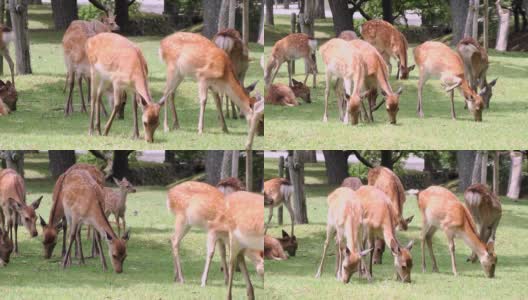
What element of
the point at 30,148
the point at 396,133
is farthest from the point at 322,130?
the point at 30,148

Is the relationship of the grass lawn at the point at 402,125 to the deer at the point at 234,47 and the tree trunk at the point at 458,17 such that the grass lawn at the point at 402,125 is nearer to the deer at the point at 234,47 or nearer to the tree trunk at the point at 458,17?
the deer at the point at 234,47

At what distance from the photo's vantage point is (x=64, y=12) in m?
23.0

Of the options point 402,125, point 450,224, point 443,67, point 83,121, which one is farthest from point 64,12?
point 450,224

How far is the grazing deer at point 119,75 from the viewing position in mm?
14648

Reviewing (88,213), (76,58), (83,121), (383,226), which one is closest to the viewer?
(383,226)

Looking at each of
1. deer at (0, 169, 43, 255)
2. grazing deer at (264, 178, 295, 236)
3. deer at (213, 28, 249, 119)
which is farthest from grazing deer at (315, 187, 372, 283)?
deer at (0, 169, 43, 255)

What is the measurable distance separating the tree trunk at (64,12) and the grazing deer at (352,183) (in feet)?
26.5

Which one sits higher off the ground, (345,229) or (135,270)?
(345,229)

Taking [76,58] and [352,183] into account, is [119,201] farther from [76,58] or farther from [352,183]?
[352,183]

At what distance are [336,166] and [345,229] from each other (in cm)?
213

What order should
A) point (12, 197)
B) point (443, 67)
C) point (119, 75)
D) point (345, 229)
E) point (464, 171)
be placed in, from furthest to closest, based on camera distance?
1. point (464, 171)
2. point (443, 67)
3. point (12, 197)
4. point (119, 75)
5. point (345, 229)

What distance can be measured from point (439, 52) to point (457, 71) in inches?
12.9

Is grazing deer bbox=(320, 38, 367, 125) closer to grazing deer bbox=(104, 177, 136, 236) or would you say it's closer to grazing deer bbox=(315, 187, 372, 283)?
grazing deer bbox=(315, 187, 372, 283)

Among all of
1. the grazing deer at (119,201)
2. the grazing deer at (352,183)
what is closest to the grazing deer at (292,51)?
the grazing deer at (352,183)
